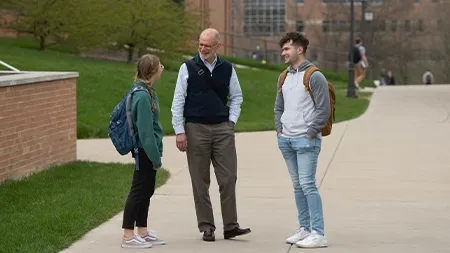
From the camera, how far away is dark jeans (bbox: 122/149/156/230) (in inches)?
370

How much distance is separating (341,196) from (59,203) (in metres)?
3.27

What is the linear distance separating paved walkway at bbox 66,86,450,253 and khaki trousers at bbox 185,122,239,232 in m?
0.24

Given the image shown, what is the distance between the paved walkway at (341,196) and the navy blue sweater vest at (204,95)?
1096 millimetres

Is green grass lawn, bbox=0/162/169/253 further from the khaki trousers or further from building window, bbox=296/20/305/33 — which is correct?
building window, bbox=296/20/305/33

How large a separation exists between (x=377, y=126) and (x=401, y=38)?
5661cm

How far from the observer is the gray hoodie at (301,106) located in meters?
9.24

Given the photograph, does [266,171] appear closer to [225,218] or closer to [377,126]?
[225,218]

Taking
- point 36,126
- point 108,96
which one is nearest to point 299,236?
point 36,126

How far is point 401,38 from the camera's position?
7850cm

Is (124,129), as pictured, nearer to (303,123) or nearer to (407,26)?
(303,123)

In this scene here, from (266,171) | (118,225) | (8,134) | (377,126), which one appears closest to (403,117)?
(377,126)

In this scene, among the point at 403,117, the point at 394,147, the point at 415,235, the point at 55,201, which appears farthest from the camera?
the point at 403,117

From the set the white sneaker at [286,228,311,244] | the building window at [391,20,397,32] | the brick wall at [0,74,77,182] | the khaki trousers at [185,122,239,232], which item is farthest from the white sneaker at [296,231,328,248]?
the building window at [391,20,397,32]

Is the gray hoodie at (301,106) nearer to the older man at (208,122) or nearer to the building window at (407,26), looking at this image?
the older man at (208,122)
